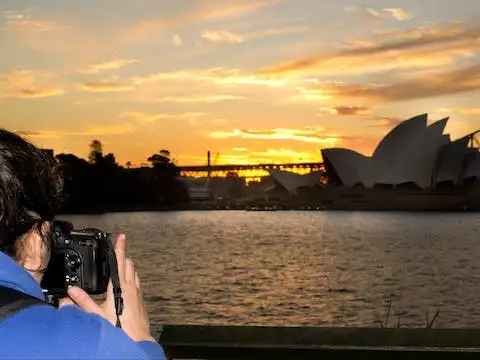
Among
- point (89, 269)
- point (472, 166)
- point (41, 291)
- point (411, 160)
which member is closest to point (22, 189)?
point (41, 291)

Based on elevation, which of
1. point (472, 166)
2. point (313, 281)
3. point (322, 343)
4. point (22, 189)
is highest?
point (472, 166)

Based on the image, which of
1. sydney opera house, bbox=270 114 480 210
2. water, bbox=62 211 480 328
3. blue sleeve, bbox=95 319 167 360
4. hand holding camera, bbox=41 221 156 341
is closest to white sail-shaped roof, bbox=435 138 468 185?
sydney opera house, bbox=270 114 480 210

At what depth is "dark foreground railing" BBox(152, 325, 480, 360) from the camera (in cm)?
209

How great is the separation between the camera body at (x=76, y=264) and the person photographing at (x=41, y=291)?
3 centimetres

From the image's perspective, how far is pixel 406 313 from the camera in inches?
941

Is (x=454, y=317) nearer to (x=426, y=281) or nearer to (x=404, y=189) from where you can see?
(x=426, y=281)

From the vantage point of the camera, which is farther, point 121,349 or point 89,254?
point 89,254

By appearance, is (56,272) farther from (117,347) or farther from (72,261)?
(117,347)

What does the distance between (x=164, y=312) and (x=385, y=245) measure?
117ft

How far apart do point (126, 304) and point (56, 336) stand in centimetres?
21

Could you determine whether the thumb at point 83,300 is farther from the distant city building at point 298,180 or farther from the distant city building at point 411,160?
the distant city building at point 298,180

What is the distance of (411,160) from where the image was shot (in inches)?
3078

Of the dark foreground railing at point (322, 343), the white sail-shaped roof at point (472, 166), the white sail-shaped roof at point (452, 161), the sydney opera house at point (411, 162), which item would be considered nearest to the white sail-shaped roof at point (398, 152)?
the sydney opera house at point (411, 162)

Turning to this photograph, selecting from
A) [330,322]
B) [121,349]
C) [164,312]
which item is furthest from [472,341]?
[164,312]
